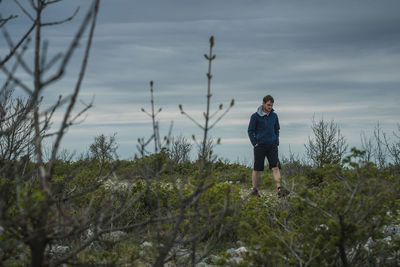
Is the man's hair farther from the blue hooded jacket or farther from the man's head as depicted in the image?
the blue hooded jacket

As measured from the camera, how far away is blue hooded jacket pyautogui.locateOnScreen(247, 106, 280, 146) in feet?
33.0

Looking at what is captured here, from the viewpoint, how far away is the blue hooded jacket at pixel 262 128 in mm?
10053

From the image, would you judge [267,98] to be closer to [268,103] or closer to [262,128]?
[268,103]

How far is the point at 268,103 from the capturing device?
993 centimetres

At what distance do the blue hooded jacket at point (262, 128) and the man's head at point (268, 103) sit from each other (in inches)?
5.0

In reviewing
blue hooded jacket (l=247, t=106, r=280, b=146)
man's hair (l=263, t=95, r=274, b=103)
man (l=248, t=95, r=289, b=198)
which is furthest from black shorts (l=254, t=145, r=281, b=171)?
man's hair (l=263, t=95, r=274, b=103)

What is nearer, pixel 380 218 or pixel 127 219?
pixel 380 218

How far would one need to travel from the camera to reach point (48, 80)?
2375 millimetres

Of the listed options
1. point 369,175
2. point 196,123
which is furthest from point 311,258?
point 196,123

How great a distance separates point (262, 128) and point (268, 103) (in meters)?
0.63

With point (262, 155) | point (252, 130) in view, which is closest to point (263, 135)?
point (252, 130)

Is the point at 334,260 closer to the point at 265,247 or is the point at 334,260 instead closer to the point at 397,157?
the point at 265,247

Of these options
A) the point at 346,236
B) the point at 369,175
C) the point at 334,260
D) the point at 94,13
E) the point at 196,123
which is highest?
the point at 94,13

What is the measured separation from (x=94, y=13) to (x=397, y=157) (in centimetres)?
1299
